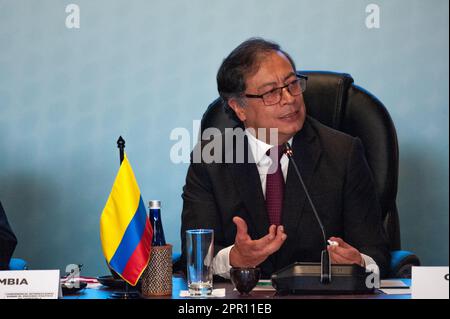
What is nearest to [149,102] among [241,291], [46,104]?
[46,104]

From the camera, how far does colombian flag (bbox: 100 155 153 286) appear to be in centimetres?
194

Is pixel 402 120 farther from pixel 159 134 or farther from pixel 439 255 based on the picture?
pixel 159 134

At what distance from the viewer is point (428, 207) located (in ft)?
11.1

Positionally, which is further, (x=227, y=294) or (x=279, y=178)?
(x=279, y=178)

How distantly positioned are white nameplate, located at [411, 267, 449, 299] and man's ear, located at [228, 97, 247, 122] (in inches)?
43.8

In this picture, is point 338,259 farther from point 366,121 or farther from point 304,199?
point 366,121

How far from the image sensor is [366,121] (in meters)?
2.65

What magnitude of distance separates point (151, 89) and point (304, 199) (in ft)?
3.77

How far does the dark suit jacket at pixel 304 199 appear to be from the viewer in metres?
2.44

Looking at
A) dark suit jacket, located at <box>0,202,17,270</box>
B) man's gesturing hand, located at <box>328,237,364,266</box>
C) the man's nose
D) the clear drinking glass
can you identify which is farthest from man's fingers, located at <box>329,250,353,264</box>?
dark suit jacket, located at <box>0,202,17,270</box>

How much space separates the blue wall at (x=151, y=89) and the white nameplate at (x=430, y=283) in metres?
1.73

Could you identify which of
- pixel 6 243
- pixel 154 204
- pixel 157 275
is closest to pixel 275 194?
pixel 154 204

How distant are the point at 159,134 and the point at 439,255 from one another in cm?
129

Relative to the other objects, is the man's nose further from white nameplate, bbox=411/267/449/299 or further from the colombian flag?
white nameplate, bbox=411/267/449/299
